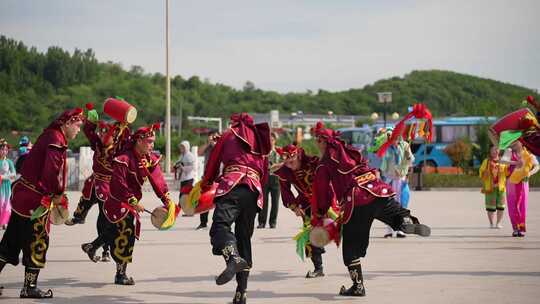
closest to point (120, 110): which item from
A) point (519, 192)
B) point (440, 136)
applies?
point (519, 192)

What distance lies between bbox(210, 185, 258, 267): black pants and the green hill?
1512 inches

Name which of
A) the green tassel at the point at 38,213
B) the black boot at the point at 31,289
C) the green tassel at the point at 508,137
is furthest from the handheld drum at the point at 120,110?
the green tassel at the point at 508,137

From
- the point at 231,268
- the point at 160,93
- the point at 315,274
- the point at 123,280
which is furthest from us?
the point at 160,93

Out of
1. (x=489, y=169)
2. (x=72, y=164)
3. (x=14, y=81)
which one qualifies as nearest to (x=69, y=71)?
(x=14, y=81)

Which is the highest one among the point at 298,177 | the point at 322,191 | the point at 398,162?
the point at 398,162

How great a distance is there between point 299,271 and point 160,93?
3884 inches

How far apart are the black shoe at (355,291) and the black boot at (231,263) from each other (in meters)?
1.34

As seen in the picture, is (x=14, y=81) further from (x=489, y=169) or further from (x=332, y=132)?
(x=332, y=132)

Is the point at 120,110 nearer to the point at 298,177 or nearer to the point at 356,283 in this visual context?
the point at 298,177

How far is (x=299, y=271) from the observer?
36.6ft

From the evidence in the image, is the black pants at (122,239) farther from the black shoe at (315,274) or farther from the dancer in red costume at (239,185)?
the black shoe at (315,274)

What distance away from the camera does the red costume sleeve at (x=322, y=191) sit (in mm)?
9344

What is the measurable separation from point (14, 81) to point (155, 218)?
69.1m

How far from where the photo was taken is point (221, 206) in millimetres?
8508
